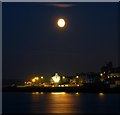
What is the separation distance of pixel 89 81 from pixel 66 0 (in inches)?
999

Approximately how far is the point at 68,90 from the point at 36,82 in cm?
697

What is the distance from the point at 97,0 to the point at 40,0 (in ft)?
1.43

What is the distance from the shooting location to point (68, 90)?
969 inches

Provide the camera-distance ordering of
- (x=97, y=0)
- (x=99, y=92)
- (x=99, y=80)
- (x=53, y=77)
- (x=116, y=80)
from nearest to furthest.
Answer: (x=97, y=0), (x=99, y=92), (x=116, y=80), (x=99, y=80), (x=53, y=77)

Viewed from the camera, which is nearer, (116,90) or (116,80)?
(116,90)

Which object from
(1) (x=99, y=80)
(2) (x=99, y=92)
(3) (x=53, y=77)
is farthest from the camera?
(3) (x=53, y=77)

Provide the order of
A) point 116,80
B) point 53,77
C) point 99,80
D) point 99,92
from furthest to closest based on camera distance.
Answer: point 53,77 → point 99,80 → point 116,80 → point 99,92

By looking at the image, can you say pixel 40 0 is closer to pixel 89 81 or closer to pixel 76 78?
pixel 89 81

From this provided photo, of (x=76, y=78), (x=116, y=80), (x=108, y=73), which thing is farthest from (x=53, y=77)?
(x=116, y=80)

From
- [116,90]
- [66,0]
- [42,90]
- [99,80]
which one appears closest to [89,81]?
[99,80]

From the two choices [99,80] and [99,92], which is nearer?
[99,92]

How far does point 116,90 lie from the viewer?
73.3ft

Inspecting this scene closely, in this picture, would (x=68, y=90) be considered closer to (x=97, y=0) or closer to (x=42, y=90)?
(x=42, y=90)

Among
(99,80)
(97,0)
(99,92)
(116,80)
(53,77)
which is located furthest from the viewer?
(53,77)
